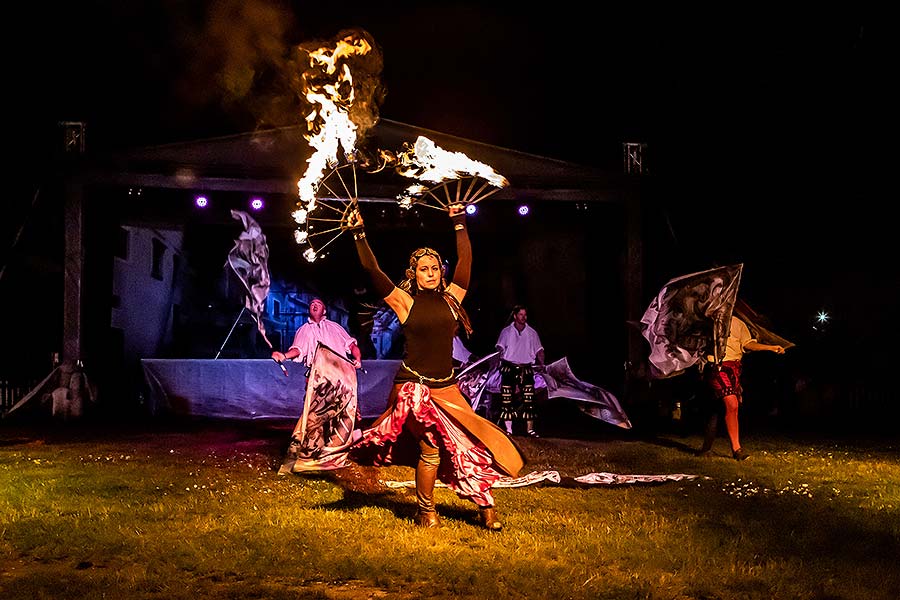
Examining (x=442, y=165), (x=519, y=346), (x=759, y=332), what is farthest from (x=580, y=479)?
(x=519, y=346)

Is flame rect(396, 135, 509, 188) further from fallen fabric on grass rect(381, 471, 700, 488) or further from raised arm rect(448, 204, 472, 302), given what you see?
fallen fabric on grass rect(381, 471, 700, 488)

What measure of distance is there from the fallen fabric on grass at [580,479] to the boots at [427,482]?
80.2 inches

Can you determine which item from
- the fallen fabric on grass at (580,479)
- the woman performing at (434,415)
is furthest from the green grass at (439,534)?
the woman performing at (434,415)

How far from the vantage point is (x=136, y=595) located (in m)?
4.51

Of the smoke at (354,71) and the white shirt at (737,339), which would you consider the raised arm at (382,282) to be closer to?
the smoke at (354,71)

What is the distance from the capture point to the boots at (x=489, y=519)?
6.02m

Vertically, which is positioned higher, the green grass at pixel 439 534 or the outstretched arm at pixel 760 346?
the outstretched arm at pixel 760 346

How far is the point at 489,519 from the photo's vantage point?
239 inches

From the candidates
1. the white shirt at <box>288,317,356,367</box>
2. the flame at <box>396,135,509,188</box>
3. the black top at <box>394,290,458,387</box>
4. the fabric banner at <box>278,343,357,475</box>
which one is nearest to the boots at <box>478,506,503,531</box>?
the black top at <box>394,290,458,387</box>

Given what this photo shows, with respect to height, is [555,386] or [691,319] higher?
[691,319]

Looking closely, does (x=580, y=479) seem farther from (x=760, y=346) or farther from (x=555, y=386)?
(x=555, y=386)

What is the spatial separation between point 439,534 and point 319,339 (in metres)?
4.53

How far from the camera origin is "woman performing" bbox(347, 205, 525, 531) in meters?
6.05

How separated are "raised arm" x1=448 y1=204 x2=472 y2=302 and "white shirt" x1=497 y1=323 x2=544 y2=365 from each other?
7444mm
